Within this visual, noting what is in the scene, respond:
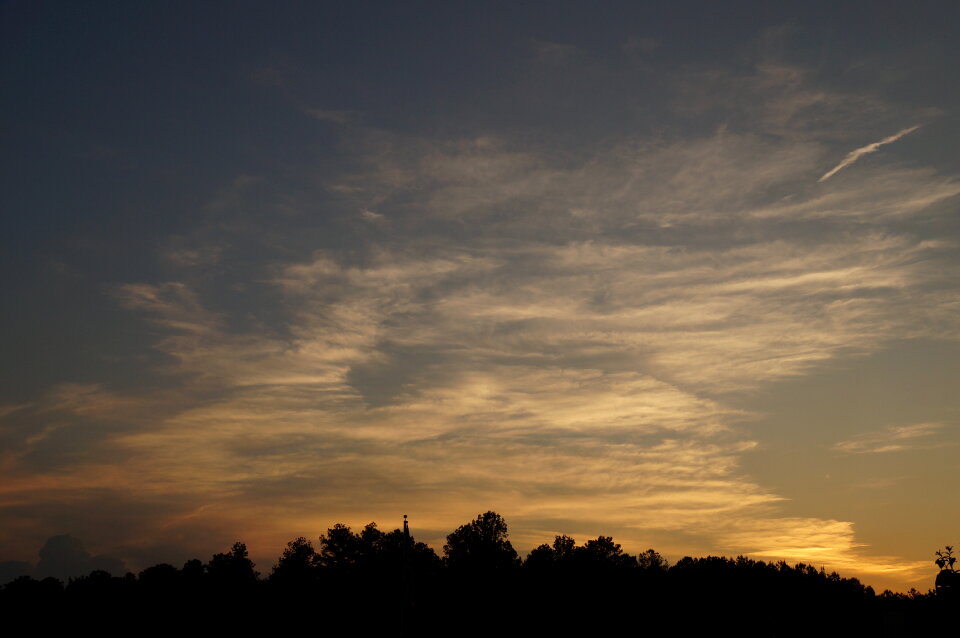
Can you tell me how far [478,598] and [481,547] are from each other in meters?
21.1

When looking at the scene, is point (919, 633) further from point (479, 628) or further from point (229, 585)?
point (229, 585)

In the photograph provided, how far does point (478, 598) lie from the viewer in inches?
5281

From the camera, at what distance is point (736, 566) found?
151750mm

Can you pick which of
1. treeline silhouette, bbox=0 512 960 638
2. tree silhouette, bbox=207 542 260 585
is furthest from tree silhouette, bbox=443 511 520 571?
tree silhouette, bbox=207 542 260 585

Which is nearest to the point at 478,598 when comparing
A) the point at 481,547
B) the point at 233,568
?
the point at 481,547

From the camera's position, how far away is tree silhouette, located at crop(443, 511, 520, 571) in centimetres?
15112

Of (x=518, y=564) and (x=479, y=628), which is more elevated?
(x=518, y=564)

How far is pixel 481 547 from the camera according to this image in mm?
155125

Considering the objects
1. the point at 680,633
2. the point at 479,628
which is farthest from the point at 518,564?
the point at 680,633

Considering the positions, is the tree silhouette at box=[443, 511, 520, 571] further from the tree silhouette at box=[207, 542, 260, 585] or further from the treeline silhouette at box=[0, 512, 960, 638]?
the tree silhouette at box=[207, 542, 260, 585]

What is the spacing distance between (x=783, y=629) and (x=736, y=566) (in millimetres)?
19983

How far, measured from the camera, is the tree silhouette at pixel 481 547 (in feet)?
496

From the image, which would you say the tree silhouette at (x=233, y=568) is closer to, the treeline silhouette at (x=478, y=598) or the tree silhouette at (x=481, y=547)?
the treeline silhouette at (x=478, y=598)

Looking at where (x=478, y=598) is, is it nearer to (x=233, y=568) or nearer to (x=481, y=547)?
(x=481, y=547)
